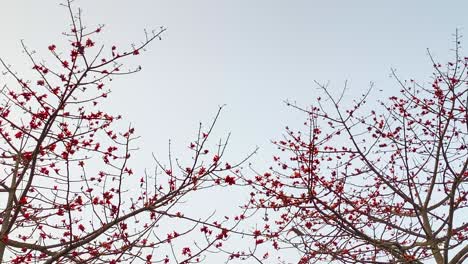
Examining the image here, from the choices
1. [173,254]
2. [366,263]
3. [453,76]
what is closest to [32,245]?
[173,254]

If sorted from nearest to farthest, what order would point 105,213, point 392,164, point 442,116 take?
point 105,213, point 442,116, point 392,164

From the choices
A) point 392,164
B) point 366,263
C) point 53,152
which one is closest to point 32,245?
point 53,152

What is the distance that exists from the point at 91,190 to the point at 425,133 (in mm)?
5774

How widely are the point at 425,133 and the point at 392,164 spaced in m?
0.82

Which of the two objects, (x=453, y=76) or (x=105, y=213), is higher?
(x=453, y=76)

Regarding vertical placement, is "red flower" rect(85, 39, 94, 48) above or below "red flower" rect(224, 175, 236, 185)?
above

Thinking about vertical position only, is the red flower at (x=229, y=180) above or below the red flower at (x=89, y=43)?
below

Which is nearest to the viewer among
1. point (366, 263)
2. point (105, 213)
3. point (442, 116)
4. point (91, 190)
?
point (105, 213)

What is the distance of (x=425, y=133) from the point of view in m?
7.20

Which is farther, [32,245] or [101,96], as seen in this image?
[101,96]

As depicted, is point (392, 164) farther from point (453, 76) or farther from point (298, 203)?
point (298, 203)

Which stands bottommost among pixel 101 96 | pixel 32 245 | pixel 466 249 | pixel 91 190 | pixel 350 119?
pixel 466 249

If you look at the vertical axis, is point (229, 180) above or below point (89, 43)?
below

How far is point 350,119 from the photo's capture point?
280 inches
